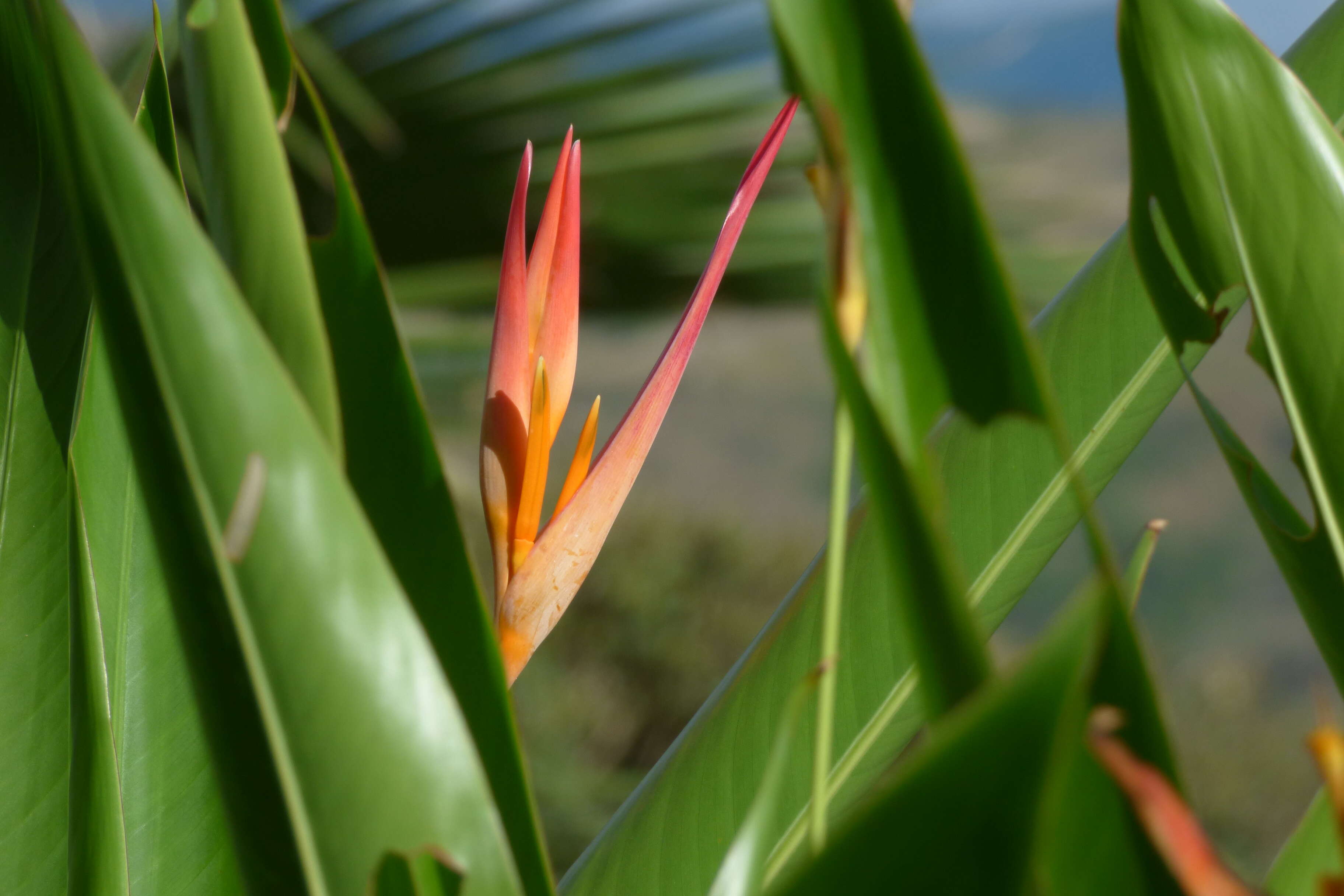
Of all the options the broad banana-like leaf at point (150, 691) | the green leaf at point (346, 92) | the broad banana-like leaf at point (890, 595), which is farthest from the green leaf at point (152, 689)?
the green leaf at point (346, 92)

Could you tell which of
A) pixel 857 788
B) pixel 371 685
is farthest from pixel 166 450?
pixel 857 788

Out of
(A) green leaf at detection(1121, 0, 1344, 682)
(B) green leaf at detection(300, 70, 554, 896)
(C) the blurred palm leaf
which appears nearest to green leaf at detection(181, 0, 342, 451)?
(B) green leaf at detection(300, 70, 554, 896)

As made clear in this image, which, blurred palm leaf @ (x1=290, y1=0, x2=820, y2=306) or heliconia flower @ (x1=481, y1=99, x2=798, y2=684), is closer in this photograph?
heliconia flower @ (x1=481, y1=99, x2=798, y2=684)

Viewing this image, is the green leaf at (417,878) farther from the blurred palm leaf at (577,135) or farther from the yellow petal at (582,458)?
the blurred palm leaf at (577,135)

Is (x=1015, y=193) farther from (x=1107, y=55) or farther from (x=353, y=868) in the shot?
(x=353, y=868)

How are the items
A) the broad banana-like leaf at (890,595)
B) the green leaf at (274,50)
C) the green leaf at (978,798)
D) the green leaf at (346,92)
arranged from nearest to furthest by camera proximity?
the green leaf at (978,798) → the green leaf at (274,50) → the broad banana-like leaf at (890,595) → the green leaf at (346,92)

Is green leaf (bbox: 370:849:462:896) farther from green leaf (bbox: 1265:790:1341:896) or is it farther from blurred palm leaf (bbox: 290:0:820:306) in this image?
blurred palm leaf (bbox: 290:0:820:306)
